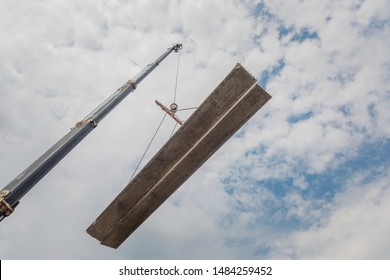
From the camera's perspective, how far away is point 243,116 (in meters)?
5.41

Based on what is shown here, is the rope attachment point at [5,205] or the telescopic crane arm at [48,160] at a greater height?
the telescopic crane arm at [48,160]

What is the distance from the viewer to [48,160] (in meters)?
4.53

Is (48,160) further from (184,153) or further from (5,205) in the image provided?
(184,153)

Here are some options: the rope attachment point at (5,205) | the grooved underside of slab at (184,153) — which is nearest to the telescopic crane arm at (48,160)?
the rope attachment point at (5,205)

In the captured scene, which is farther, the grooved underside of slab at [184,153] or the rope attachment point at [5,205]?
Result: the grooved underside of slab at [184,153]

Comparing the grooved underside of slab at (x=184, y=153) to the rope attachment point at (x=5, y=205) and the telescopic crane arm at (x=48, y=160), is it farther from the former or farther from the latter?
the rope attachment point at (x=5, y=205)

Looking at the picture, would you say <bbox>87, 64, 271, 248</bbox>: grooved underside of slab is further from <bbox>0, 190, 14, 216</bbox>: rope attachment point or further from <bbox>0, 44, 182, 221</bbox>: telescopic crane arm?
<bbox>0, 190, 14, 216</bbox>: rope attachment point

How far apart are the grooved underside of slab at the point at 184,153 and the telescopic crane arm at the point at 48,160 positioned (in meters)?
1.44

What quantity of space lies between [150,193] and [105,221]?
1.13 m

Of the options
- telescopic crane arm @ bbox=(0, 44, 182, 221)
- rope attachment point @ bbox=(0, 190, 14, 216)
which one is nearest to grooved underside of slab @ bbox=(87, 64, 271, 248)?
telescopic crane arm @ bbox=(0, 44, 182, 221)

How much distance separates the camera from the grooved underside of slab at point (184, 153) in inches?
203

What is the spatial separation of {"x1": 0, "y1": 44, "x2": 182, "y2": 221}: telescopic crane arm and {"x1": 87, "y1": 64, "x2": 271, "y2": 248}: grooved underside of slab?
1437 mm

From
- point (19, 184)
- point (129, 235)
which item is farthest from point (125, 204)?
point (19, 184)

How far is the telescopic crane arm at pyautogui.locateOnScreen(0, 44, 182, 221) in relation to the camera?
3768 mm
